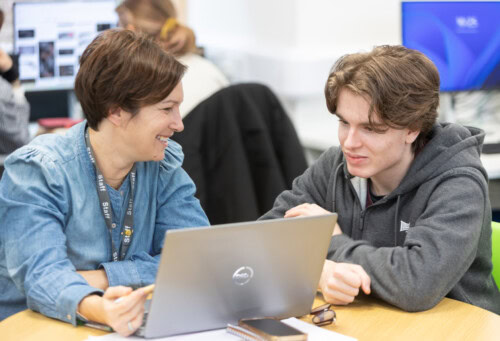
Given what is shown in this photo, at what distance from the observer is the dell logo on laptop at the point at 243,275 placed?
1219 mm

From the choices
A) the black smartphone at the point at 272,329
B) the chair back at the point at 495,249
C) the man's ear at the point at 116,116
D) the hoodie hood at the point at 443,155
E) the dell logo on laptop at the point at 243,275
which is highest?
the man's ear at the point at 116,116

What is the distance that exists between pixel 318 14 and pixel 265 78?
424 millimetres

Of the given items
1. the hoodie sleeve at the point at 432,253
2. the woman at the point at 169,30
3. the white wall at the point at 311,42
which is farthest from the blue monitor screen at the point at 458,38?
the hoodie sleeve at the point at 432,253

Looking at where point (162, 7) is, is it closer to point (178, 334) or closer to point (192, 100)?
point (192, 100)

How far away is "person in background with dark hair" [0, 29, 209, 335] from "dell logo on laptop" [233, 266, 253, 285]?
31 centimetres

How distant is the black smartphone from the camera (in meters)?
1.21

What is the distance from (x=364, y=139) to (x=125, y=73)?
0.52 metres

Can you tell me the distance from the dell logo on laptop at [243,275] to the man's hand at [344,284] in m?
0.27

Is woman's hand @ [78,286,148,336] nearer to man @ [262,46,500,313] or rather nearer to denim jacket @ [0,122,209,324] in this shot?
denim jacket @ [0,122,209,324]

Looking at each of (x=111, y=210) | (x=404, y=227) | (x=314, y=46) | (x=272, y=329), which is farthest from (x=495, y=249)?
(x=314, y=46)

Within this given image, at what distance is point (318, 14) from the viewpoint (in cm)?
343

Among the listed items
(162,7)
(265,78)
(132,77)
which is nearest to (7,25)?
(162,7)

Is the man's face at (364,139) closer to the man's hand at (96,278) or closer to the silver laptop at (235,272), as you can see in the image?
the silver laptop at (235,272)

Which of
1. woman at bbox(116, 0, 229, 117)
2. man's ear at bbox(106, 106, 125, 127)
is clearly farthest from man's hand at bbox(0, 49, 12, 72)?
man's ear at bbox(106, 106, 125, 127)
